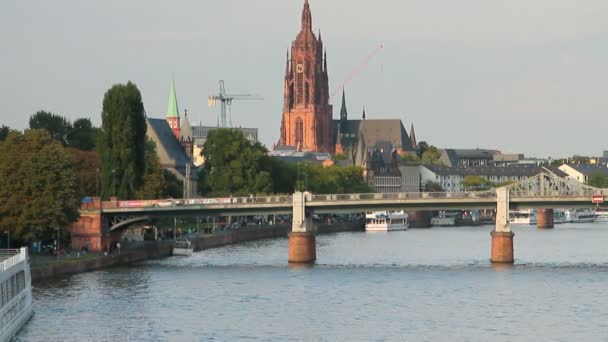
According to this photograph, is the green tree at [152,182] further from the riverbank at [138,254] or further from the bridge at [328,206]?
the bridge at [328,206]

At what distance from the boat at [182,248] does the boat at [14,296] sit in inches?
2055

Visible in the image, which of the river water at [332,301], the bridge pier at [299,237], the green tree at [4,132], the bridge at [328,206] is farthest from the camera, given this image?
the green tree at [4,132]

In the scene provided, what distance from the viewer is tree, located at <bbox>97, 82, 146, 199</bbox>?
143000 millimetres

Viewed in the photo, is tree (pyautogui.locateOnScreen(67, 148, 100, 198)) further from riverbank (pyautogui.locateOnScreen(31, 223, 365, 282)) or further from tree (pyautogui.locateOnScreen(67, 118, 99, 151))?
tree (pyautogui.locateOnScreen(67, 118, 99, 151))

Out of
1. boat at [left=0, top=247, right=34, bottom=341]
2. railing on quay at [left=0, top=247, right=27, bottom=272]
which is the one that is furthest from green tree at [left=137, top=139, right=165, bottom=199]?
boat at [left=0, top=247, right=34, bottom=341]

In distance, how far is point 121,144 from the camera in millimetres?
143125

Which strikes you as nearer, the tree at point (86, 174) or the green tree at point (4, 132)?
the tree at point (86, 174)

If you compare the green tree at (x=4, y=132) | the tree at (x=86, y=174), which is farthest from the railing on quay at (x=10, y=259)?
the green tree at (x=4, y=132)

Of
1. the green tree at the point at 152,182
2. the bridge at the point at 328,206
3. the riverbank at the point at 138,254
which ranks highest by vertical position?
the green tree at the point at 152,182

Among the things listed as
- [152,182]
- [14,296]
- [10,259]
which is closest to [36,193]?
[10,259]

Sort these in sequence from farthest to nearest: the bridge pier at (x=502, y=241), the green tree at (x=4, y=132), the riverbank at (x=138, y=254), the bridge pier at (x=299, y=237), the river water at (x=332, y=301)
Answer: the green tree at (x=4, y=132) → the bridge pier at (x=299, y=237) → the bridge pier at (x=502, y=241) → the riverbank at (x=138, y=254) → the river water at (x=332, y=301)

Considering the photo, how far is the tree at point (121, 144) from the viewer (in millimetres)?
143000

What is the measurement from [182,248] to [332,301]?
48708 mm

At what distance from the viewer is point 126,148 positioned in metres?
143
